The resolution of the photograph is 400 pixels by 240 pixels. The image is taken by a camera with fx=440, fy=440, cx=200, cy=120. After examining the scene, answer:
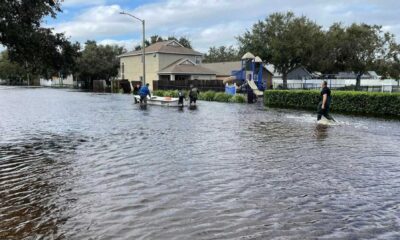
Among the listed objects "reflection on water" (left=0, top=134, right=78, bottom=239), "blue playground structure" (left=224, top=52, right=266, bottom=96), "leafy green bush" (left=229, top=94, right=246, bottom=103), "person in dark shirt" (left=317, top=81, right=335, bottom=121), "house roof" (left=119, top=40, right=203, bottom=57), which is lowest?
"reflection on water" (left=0, top=134, right=78, bottom=239)

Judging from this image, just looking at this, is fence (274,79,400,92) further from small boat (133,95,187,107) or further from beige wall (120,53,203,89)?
small boat (133,95,187,107)

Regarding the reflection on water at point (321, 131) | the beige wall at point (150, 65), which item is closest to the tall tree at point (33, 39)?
the reflection on water at point (321, 131)

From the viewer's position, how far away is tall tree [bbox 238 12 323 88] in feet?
187

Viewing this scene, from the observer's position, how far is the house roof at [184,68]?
62.7 m

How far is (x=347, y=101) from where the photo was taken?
28.7 meters

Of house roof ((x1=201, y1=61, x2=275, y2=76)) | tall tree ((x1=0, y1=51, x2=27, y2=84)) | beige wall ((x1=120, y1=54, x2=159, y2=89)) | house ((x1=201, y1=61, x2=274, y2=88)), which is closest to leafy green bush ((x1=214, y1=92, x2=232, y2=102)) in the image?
beige wall ((x1=120, y1=54, x2=159, y2=89))

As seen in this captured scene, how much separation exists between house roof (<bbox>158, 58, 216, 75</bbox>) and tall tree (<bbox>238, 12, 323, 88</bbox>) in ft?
26.8

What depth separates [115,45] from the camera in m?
92.8

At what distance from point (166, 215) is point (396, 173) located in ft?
19.2

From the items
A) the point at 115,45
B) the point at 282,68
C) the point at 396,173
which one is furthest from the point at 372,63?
the point at 115,45

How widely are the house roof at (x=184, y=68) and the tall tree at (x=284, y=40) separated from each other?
8.17 metres

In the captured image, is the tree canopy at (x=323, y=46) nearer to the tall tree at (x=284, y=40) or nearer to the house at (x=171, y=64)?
the tall tree at (x=284, y=40)

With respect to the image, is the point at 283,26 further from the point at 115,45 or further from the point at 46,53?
the point at 46,53

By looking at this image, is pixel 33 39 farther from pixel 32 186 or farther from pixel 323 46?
pixel 323 46
